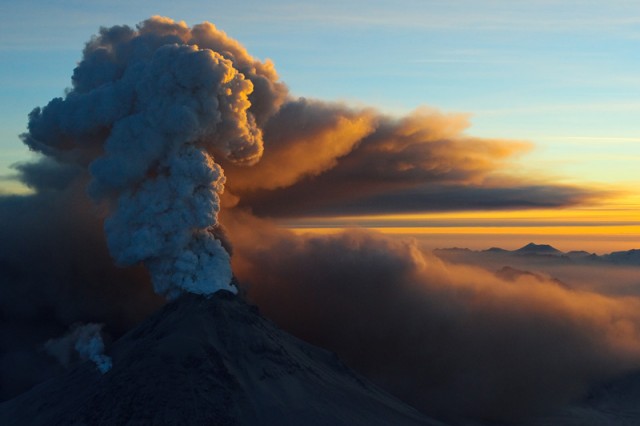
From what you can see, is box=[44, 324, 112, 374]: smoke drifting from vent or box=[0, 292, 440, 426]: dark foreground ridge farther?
box=[44, 324, 112, 374]: smoke drifting from vent

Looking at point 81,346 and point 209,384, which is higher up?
point 209,384

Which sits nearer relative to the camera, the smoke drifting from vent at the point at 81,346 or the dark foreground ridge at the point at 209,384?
the dark foreground ridge at the point at 209,384

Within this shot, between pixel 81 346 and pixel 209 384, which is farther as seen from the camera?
pixel 81 346

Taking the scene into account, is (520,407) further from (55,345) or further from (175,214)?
(55,345)
